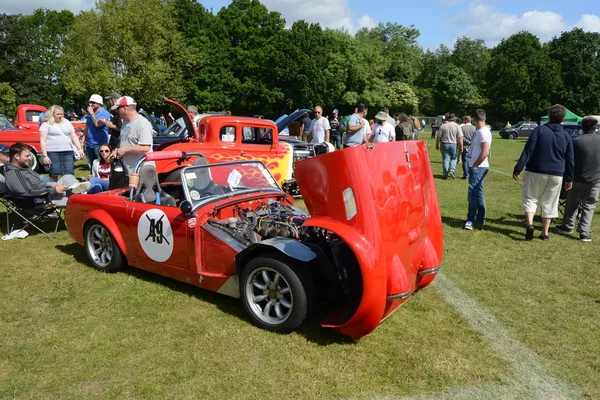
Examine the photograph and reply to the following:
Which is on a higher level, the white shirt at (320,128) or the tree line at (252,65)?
the tree line at (252,65)

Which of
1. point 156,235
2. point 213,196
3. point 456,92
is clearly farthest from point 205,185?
point 456,92

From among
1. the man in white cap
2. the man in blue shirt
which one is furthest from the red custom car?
the man in blue shirt

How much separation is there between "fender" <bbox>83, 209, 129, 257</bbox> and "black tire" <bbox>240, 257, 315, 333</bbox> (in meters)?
1.85

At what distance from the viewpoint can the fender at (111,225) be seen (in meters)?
5.21

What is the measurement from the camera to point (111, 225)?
5.26 metres

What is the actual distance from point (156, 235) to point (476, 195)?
204 inches

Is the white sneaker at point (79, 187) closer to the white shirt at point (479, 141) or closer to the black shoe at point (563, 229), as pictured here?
the white shirt at point (479, 141)

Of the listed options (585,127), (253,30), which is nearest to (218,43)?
(253,30)

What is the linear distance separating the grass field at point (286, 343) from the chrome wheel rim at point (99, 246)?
6.2 inches

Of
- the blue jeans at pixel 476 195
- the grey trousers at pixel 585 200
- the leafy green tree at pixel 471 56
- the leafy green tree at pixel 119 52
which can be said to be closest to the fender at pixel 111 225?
the blue jeans at pixel 476 195

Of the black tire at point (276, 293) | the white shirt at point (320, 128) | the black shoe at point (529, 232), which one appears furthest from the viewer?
the white shirt at point (320, 128)

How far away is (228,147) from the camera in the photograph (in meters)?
8.92

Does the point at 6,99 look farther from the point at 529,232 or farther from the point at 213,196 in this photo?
the point at 529,232

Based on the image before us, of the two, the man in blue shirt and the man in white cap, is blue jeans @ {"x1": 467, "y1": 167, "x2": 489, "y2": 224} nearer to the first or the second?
the man in white cap
